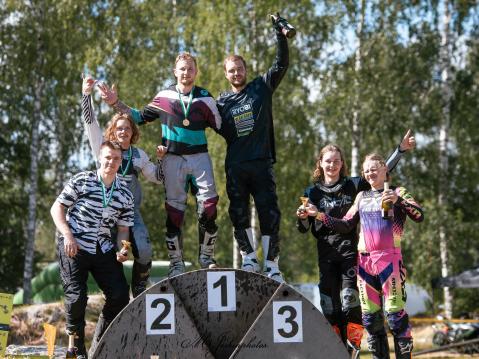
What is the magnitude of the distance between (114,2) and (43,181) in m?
6.86

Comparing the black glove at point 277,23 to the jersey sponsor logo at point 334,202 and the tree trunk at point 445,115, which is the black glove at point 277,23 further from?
the tree trunk at point 445,115

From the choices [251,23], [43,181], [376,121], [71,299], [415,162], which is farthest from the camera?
[43,181]

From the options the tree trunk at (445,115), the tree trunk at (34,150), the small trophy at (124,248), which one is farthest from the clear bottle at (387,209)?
the tree trunk at (34,150)

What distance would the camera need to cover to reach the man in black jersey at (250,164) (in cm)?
653

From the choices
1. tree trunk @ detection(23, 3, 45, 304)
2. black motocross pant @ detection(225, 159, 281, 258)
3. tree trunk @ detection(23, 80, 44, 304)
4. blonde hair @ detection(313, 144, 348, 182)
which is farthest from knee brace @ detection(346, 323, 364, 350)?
tree trunk @ detection(23, 3, 45, 304)

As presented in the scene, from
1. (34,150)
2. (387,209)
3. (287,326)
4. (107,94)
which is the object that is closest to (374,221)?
(387,209)

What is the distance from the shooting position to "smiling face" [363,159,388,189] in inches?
254

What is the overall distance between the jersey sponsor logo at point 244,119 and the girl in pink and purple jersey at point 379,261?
2.93 feet

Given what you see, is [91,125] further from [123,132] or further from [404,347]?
[404,347]

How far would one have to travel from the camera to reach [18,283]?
88.2 feet

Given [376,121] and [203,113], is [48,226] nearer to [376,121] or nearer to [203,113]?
[376,121]

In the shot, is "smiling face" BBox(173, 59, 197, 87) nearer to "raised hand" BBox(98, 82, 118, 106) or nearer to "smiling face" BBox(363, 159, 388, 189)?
"raised hand" BBox(98, 82, 118, 106)

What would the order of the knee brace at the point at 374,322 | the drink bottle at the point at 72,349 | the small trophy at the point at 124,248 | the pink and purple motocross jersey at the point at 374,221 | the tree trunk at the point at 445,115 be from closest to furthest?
the drink bottle at the point at 72,349 < the small trophy at the point at 124,248 < the knee brace at the point at 374,322 < the pink and purple motocross jersey at the point at 374,221 < the tree trunk at the point at 445,115

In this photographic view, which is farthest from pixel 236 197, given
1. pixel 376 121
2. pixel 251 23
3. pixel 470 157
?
pixel 470 157
